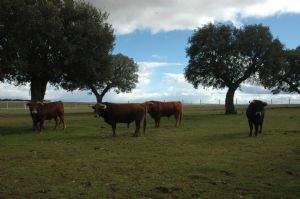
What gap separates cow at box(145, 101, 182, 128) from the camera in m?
25.3

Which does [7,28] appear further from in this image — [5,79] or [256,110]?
[256,110]

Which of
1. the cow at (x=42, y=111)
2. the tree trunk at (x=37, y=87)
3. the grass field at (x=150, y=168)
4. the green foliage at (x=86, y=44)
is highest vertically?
the green foliage at (x=86, y=44)

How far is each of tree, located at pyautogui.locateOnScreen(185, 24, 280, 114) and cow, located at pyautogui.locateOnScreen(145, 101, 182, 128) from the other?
18594 mm

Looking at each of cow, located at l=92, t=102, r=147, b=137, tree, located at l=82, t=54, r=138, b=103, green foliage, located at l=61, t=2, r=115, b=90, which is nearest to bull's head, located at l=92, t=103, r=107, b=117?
cow, located at l=92, t=102, r=147, b=137

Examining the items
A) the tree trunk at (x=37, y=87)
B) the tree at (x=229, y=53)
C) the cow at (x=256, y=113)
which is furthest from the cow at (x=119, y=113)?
the tree at (x=229, y=53)

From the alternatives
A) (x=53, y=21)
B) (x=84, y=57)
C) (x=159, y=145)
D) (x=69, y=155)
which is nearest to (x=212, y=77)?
(x=84, y=57)

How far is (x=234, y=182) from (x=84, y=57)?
21.4 metres

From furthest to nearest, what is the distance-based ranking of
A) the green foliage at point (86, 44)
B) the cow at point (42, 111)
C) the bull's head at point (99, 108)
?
the green foliage at point (86, 44) < the cow at point (42, 111) < the bull's head at point (99, 108)

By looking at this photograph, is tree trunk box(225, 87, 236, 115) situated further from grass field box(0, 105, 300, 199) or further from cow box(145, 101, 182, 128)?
grass field box(0, 105, 300, 199)

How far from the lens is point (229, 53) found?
148 feet

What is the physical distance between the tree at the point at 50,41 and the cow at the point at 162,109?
21.4 ft

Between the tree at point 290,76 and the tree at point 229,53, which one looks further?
the tree at point 290,76

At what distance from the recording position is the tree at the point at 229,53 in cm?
4472

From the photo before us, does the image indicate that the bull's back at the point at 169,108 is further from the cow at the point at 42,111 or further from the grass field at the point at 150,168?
the grass field at the point at 150,168
